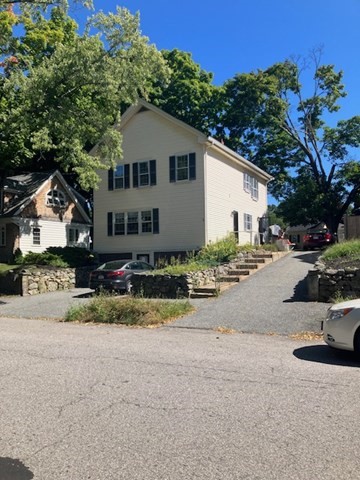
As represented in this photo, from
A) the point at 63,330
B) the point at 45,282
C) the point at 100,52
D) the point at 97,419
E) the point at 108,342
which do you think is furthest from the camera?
the point at 45,282

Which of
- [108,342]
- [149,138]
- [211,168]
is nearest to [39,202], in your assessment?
A: [149,138]

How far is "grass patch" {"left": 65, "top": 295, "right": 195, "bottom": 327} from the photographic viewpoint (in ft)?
40.8

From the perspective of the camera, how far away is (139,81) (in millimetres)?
21719

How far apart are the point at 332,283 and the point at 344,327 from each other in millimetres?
6016

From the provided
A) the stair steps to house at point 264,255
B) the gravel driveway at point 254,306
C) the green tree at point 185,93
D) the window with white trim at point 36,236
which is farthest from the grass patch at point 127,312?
the green tree at point 185,93

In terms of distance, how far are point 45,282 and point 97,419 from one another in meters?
18.5

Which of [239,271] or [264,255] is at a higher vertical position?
[264,255]

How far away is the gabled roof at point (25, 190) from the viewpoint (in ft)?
91.9

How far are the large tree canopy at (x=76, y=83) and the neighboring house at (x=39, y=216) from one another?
5.08 m

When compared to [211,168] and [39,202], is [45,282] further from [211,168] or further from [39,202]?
[211,168]

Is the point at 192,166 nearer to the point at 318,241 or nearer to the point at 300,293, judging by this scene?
the point at 318,241

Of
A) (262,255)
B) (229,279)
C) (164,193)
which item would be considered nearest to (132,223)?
(164,193)

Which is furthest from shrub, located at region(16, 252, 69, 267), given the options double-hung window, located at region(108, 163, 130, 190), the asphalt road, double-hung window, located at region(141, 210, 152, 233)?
the asphalt road

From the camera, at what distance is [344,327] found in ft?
25.8
